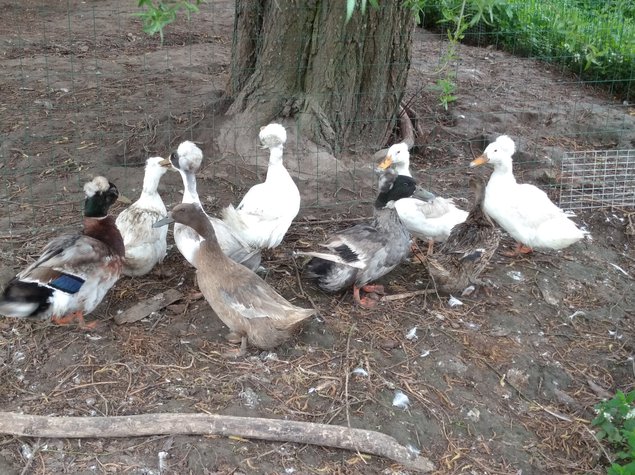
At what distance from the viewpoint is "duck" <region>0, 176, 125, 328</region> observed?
397 centimetres

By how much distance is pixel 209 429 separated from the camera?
3395 mm

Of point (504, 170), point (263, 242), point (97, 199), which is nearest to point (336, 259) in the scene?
point (263, 242)

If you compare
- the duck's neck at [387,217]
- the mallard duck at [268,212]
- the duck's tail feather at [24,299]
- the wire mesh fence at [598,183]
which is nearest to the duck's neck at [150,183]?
the mallard duck at [268,212]

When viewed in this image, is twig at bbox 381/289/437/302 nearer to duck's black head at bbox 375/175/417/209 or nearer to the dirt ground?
the dirt ground

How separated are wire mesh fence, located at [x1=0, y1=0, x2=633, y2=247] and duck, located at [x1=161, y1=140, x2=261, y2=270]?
871 millimetres

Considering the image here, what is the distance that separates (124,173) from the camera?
6031 millimetres

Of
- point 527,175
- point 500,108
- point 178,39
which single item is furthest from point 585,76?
point 178,39

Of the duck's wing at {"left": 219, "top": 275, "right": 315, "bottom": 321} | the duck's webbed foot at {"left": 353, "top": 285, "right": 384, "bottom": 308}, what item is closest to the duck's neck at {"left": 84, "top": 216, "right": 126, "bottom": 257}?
the duck's wing at {"left": 219, "top": 275, "right": 315, "bottom": 321}

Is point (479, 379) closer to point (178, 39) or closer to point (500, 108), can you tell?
point (500, 108)

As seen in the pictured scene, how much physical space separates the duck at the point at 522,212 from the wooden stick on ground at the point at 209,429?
2427 mm

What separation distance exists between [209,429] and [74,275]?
140 centimetres

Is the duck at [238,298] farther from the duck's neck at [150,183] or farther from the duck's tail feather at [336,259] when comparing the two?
the duck's neck at [150,183]

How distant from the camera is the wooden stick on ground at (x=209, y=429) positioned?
11.1ft

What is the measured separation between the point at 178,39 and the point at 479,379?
27.2 feet
